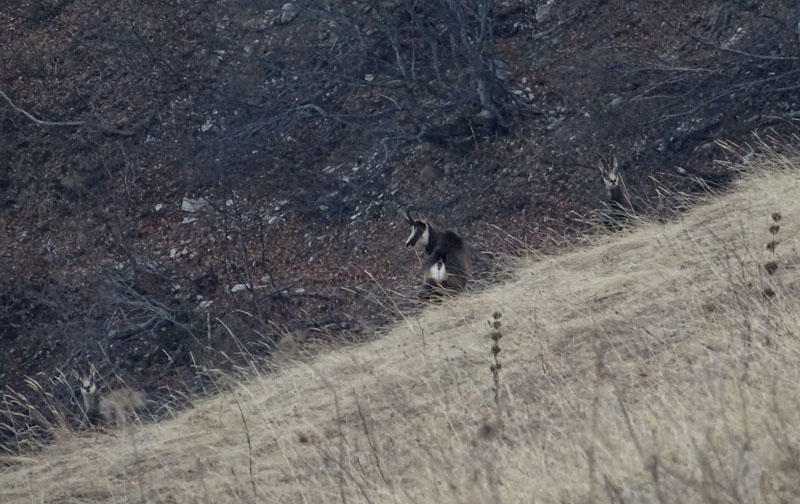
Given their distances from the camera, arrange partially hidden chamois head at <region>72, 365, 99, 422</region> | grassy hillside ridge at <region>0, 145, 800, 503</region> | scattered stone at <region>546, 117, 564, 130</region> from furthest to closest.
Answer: scattered stone at <region>546, 117, 564, 130</region>
partially hidden chamois head at <region>72, 365, 99, 422</region>
grassy hillside ridge at <region>0, 145, 800, 503</region>

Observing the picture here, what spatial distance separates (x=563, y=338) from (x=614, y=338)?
1.50 ft

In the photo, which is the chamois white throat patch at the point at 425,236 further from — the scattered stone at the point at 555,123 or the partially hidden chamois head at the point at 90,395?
the scattered stone at the point at 555,123

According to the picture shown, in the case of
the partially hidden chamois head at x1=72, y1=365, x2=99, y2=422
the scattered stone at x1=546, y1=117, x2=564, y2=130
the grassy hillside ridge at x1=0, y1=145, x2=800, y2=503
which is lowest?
the partially hidden chamois head at x1=72, y1=365, x2=99, y2=422

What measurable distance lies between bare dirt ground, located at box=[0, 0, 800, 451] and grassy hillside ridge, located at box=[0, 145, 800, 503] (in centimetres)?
405

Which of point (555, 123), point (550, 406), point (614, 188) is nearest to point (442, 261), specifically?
point (614, 188)

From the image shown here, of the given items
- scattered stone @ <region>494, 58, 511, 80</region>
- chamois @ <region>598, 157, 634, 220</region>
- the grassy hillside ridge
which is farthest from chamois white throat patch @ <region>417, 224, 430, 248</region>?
scattered stone @ <region>494, 58, 511, 80</region>

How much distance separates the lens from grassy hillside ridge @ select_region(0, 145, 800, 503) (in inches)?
138

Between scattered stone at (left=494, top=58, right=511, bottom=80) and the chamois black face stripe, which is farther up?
scattered stone at (left=494, top=58, right=511, bottom=80)

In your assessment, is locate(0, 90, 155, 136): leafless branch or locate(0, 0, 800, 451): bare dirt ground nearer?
locate(0, 0, 800, 451): bare dirt ground

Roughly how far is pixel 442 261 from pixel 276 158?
26.6ft

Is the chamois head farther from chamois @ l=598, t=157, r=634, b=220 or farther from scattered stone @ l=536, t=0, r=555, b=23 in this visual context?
scattered stone @ l=536, t=0, r=555, b=23

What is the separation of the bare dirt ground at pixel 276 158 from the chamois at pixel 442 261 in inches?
62.0

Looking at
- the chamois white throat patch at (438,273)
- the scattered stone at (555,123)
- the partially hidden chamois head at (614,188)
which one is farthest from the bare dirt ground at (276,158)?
the chamois white throat patch at (438,273)

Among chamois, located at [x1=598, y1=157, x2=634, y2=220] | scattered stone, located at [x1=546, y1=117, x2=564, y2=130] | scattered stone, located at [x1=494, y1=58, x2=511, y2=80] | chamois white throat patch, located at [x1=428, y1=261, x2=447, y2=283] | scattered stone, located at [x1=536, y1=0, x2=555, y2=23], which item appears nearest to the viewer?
chamois white throat patch, located at [x1=428, y1=261, x2=447, y2=283]
